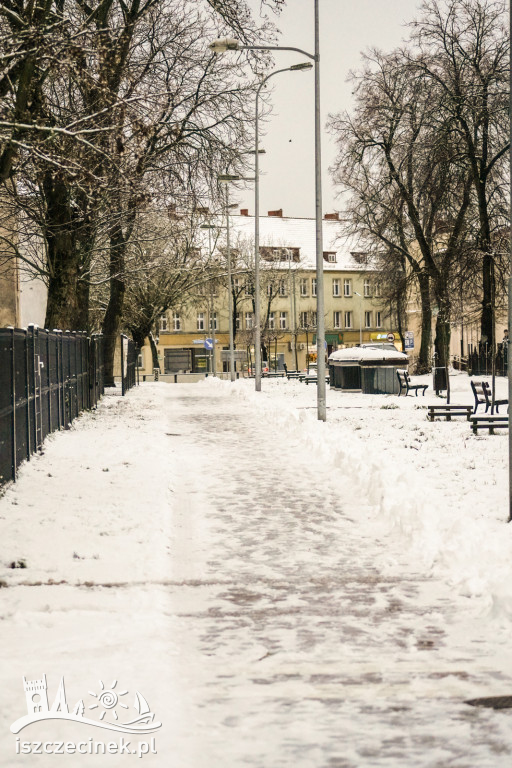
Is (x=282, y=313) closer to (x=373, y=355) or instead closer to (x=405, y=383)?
(x=373, y=355)

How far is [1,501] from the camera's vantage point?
415 inches

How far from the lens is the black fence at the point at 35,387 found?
1180 centimetres

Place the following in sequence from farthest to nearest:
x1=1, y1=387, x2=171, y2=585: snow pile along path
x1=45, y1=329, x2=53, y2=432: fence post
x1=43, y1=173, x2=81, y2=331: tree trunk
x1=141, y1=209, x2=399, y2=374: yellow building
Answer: x1=141, y1=209, x2=399, y2=374: yellow building, x1=43, y1=173, x2=81, y2=331: tree trunk, x1=45, y1=329, x2=53, y2=432: fence post, x1=1, y1=387, x2=171, y2=585: snow pile along path

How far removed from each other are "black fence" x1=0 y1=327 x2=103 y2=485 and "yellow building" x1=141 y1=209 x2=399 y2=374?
56.5m

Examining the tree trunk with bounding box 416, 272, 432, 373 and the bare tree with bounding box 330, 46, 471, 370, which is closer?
the bare tree with bounding box 330, 46, 471, 370

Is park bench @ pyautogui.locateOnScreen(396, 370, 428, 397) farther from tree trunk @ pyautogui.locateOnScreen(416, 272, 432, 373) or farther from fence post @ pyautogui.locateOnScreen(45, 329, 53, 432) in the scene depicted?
fence post @ pyautogui.locateOnScreen(45, 329, 53, 432)

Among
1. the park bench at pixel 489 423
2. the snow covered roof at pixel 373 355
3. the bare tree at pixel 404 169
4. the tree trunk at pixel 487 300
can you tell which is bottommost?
the park bench at pixel 489 423

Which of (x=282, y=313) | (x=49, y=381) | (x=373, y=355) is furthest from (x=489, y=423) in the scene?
(x=282, y=313)

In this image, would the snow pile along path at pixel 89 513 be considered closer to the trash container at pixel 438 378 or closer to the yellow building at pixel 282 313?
the trash container at pixel 438 378

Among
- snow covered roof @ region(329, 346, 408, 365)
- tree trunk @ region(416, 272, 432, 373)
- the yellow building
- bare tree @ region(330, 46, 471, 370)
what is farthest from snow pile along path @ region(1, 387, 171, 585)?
the yellow building

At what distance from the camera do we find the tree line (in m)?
36.0

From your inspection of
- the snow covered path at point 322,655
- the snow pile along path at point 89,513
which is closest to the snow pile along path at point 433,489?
the snow covered path at point 322,655

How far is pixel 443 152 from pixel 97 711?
33.6m

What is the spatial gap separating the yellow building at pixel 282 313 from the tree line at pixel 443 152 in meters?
34.9
